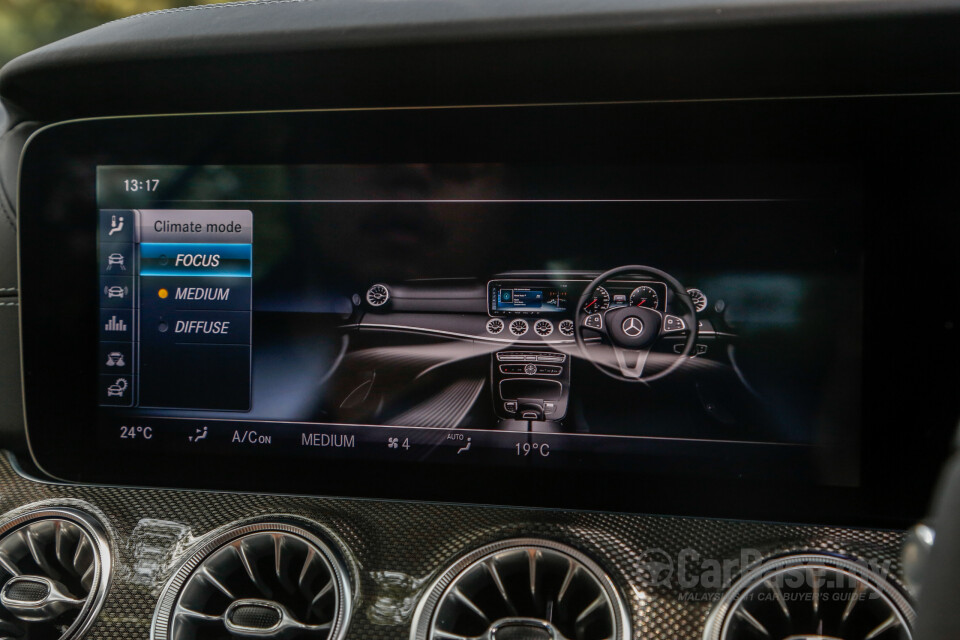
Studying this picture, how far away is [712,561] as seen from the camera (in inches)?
54.7

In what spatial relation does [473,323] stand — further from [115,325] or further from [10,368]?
[10,368]

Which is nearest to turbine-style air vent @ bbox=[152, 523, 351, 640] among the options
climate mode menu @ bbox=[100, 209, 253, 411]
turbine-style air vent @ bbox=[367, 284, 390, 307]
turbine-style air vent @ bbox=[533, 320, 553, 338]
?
climate mode menu @ bbox=[100, 209, 253, 411]

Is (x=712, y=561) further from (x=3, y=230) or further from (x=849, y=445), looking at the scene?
(x=3, y=230)

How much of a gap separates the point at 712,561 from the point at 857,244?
0.64 metres

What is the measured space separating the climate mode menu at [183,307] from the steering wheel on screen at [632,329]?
27.0 inches

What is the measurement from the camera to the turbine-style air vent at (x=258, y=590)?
1392 millimetres

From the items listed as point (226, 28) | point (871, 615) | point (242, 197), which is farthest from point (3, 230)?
point (871, 615)

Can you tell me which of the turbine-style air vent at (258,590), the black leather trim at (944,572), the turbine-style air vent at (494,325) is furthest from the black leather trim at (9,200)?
the black leather trim at (944,572)

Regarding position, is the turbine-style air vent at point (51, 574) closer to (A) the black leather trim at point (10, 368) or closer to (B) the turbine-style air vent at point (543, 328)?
(A) the black leather trim at point (10, 368)

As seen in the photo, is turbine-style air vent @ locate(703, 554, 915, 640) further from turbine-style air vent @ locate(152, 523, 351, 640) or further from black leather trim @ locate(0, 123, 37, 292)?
black leather trim @ locate(0, 123, 37, 292)

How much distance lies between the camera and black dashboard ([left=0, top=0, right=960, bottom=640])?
1.34 meters

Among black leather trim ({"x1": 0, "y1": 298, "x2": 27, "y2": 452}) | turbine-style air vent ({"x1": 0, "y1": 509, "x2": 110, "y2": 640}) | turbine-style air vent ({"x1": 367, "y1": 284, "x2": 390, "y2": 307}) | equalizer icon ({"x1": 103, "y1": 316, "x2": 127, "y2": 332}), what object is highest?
turbine-style air vent ({"x1": 367, "y1": 284, "x2": 390, "y2": 307})

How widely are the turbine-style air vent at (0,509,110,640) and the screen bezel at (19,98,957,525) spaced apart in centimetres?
12

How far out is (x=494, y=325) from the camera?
1.46 metres
